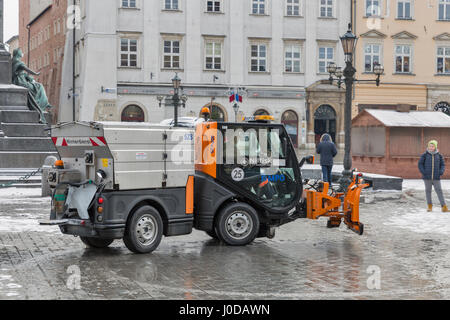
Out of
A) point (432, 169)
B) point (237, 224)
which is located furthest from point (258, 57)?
point (237, 224)

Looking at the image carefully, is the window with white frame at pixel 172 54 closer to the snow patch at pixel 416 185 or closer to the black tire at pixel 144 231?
the snow patch at pixel 416 185

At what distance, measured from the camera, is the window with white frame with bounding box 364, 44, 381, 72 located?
48.6 m

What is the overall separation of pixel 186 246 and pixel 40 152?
1418cm

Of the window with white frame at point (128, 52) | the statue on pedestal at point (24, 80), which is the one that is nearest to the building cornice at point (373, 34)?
the window with white frame at point (128, 52)

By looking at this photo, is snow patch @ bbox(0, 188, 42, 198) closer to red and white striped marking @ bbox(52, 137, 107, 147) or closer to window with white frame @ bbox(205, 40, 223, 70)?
red and white striped marking @ bbox(52, 137, 107, 147)

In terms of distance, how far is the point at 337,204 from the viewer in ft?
41.3

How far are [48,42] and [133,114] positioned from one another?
2022 cm

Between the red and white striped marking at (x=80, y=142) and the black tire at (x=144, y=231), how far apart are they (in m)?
1.11

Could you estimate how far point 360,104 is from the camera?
48594mm

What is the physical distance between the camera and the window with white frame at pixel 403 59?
4891 centimetres

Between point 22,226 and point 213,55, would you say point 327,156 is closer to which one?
point 22,226

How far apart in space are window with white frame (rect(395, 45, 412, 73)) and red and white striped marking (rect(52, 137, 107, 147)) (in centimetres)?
4058

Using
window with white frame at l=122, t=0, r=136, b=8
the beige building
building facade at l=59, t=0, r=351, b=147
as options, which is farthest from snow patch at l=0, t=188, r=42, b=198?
the beige building
